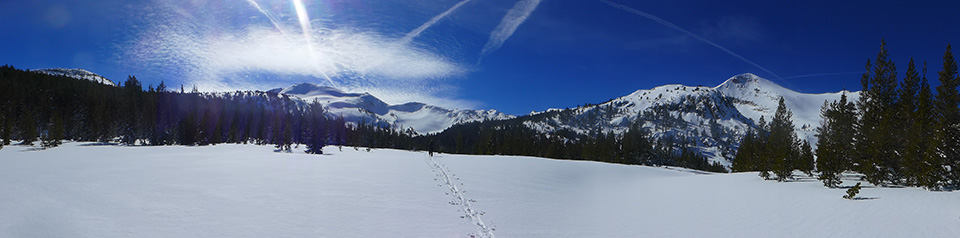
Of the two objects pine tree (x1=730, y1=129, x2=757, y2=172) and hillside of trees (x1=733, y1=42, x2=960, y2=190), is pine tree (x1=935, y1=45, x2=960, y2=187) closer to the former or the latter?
hillside of trees (x1=733, y1=42, x2=960, y2=190)

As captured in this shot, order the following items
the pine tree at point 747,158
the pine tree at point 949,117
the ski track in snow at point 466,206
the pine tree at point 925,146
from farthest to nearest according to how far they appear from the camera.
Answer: the pine tree at point 747,158
the pine tree at point 949,117
the pine tree at point 925,146
the ski track in snow at point 466,206

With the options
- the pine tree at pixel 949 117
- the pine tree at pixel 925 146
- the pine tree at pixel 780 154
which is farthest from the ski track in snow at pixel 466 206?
the pine tree at pixel 780 154

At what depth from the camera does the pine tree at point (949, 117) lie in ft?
54.9

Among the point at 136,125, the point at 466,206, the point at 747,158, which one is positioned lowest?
the point at 466,206

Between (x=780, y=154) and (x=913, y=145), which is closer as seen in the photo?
(x=913, y=145)

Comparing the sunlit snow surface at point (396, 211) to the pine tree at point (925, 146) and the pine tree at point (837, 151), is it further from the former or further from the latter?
the pine tree at point (837, 151)

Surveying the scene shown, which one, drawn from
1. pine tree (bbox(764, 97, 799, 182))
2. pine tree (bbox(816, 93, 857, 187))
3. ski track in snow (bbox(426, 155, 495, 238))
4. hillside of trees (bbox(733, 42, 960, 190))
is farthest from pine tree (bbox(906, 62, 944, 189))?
ski track in snow (bbox(426, 155, 495, 238))

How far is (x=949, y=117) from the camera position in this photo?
1794cm

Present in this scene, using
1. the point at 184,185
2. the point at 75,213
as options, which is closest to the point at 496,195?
the point at 184,185

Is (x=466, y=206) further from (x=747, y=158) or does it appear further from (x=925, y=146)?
(x=747, y=158)

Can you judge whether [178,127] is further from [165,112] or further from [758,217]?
[758,217]

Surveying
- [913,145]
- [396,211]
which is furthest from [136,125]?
[913,145]

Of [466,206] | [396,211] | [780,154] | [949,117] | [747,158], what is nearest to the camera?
[396,211]

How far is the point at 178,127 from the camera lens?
7869 cm
